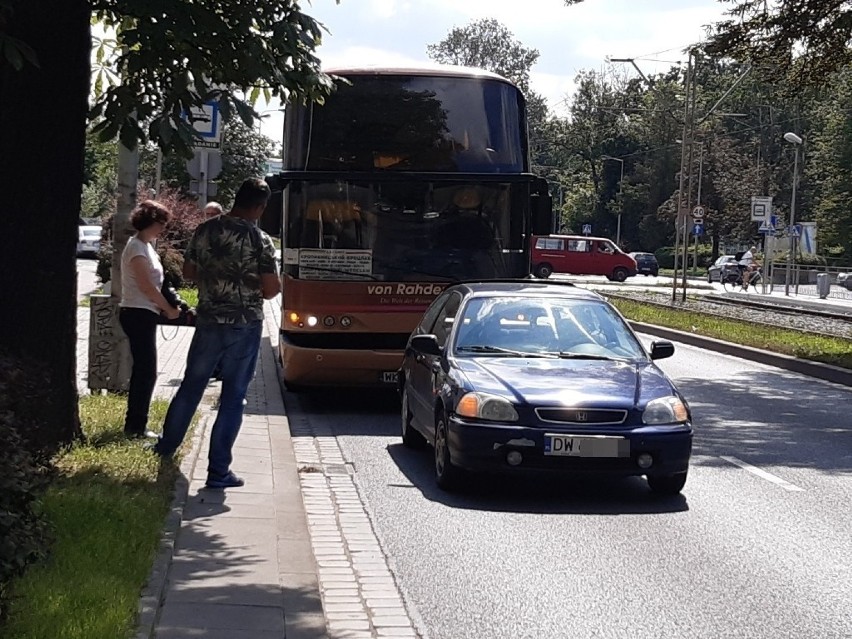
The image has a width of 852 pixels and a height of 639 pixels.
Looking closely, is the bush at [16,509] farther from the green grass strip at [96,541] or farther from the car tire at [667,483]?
the car tire at [667,483]

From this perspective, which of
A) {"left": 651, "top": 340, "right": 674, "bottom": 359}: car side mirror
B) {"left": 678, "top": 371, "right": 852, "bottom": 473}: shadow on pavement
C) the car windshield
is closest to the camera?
the car windshield

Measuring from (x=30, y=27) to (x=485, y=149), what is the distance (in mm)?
6559

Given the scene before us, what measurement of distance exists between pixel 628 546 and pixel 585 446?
128cm

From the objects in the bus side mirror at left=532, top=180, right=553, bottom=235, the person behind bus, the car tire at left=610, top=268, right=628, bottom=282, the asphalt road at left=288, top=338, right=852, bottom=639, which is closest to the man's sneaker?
the asphalt road at left=288, top=338, right=852, bottom=639

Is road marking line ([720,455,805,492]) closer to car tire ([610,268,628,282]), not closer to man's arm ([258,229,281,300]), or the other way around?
man's arm ([258,229,281,300])

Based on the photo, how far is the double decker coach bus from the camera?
1429 cm

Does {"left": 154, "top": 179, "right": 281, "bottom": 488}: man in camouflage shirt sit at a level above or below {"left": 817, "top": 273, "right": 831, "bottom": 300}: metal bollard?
above

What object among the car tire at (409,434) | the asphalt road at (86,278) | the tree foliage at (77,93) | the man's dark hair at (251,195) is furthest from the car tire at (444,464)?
the asphalt road at (86,278)

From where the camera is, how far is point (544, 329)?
10844mm

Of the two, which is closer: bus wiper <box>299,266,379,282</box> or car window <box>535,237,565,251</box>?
bus wiper <box>299,266,379,282</box>

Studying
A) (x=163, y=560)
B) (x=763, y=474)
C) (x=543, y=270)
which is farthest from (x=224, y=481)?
(x=543, y=270)

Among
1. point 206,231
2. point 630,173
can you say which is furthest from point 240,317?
point 630,173

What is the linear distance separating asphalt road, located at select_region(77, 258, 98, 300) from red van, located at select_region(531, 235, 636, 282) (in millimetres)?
21954

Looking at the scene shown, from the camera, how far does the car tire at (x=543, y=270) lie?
69.7 m
